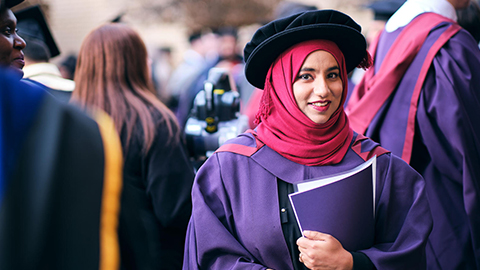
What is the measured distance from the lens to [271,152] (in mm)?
2012

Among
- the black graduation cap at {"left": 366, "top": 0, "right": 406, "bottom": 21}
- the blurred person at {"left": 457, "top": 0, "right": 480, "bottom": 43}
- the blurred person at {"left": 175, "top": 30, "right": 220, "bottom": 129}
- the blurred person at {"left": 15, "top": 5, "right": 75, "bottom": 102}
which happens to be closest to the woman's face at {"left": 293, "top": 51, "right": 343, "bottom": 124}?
the blurred person at {"left": 15, "top": 5, "right": 75, "bottom": 102}

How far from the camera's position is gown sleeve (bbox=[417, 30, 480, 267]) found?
8.34 ft

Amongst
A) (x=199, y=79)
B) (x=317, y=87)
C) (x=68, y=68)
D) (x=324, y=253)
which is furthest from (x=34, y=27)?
(x=68, y=68)

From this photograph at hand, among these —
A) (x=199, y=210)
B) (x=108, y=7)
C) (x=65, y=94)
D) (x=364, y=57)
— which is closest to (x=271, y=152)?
(x=199, y=210)

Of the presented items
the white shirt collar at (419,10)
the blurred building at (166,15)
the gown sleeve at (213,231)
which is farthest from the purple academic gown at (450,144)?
the blurred building at (166,15)

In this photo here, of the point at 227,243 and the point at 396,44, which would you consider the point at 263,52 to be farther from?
the point at 396,44

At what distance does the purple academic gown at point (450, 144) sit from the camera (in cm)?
255

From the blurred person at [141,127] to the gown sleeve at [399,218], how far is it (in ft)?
4.64

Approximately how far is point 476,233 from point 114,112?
2.28 metres

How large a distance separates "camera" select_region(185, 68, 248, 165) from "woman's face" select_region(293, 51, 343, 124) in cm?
109

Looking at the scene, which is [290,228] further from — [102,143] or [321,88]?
[102,143]

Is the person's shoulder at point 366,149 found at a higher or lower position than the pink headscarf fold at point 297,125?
lower

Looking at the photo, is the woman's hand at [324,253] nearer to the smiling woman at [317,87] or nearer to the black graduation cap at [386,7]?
the smiling woman at [317,87]

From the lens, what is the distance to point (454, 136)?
8.36ft
